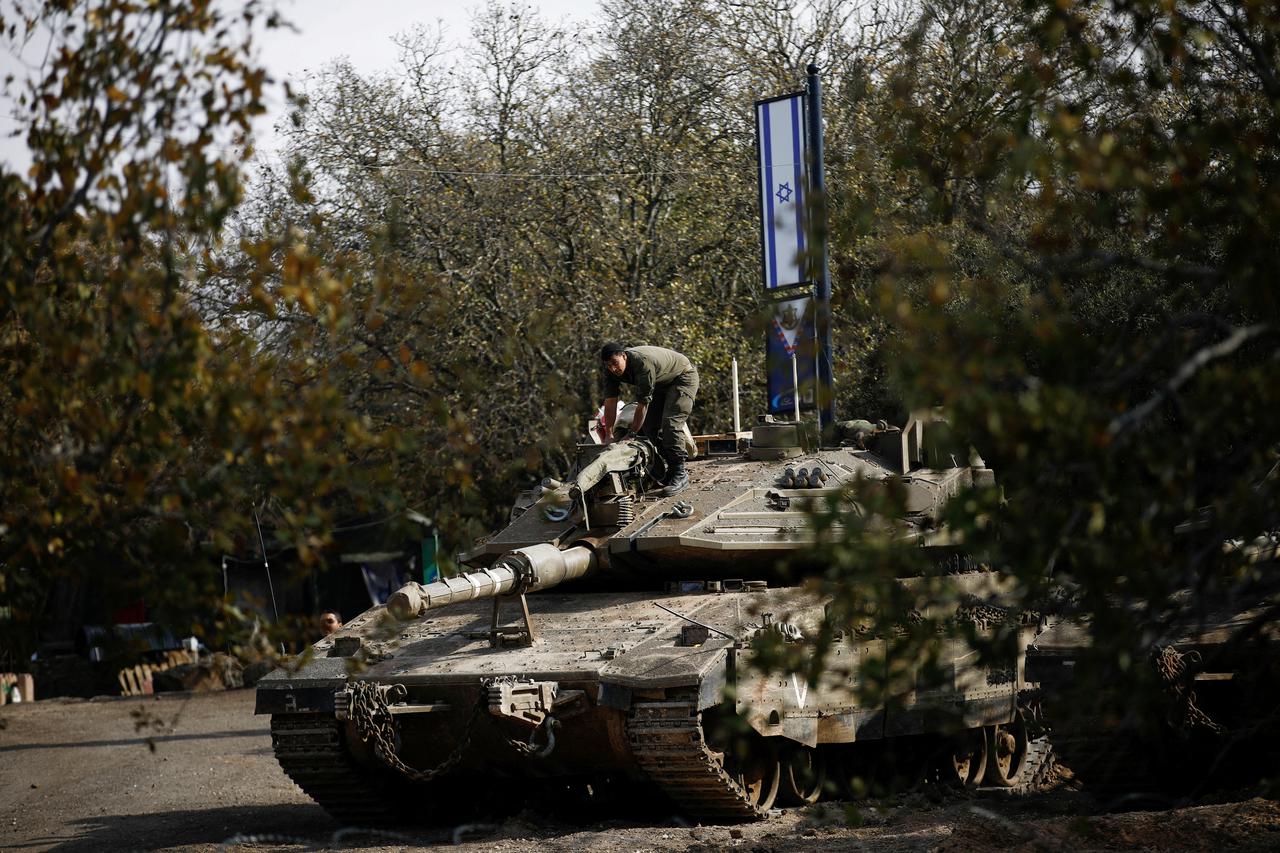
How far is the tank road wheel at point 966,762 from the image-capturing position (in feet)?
41.5

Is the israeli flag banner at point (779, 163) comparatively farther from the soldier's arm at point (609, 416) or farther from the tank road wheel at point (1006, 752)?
the tank road wheel at point (1006, 752)

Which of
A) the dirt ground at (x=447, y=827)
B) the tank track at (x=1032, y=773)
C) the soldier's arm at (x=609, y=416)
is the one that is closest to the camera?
the dirt ground at (x=447, y=827)

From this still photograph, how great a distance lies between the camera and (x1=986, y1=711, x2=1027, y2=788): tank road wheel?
1312 centimetres

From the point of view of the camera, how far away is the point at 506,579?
35.0 ft

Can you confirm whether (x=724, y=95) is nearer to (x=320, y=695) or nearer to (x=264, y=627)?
(x=320, y=695)

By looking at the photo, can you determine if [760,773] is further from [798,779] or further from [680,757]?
[680,757]

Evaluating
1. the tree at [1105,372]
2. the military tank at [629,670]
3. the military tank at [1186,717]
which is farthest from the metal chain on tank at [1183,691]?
the tree at [1105,372]

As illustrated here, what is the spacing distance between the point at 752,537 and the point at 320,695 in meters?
3.23

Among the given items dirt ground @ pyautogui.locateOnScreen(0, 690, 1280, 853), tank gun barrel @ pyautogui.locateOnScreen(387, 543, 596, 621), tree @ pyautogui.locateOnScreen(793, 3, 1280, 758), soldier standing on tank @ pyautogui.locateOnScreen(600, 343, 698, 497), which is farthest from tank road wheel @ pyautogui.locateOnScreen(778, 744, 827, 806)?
tree @ pyautogui.locateOnScreen(793, 3, 1280, 758)

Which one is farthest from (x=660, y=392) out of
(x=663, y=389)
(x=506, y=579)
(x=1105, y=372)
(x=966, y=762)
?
(x=1105, y=372)

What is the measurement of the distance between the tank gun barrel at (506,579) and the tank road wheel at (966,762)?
3.30 metres

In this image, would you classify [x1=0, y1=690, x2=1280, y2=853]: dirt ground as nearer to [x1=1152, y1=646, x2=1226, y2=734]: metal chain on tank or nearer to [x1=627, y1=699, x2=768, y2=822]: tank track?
[x1=627, y1=699, x2=768, y2=822]: tank track

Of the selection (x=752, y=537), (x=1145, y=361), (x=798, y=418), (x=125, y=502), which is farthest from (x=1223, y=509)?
(x=798, y=418)

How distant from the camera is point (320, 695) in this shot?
10.7 metres
